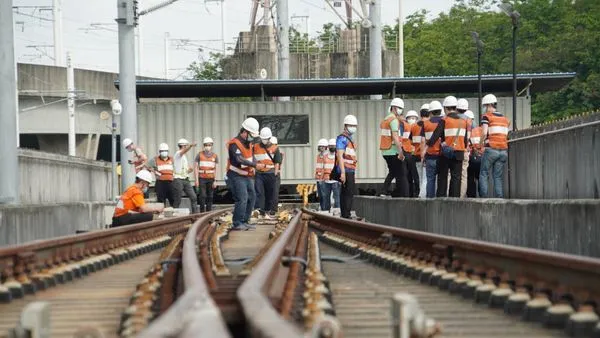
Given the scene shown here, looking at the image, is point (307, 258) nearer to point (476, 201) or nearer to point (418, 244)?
point (418, 244)

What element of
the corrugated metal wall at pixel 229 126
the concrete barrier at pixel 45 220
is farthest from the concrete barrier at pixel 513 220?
the corrugated metal wall at pixel 229 126

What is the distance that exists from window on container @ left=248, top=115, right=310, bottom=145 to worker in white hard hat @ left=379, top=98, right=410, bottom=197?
1963cm

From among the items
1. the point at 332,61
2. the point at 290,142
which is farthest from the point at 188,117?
the point at 332,61

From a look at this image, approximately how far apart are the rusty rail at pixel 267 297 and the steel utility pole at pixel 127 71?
20084 mm

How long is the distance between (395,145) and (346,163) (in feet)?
3.41

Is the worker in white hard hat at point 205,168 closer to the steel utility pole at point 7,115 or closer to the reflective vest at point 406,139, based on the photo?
the reflective vest at point 406,139

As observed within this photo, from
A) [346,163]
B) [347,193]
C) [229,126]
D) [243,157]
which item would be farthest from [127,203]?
[229,126]

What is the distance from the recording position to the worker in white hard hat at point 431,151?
19.7m

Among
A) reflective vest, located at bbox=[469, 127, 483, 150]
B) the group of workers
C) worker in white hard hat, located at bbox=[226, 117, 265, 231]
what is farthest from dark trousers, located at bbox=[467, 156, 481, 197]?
worker in white hard hat, located at bbox=[226, 117, 265, 231]

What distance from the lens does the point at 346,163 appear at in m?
20.7

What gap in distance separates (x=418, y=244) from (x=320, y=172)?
1856 cm

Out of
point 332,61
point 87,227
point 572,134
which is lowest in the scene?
point 87,227

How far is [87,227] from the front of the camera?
23.5 metres

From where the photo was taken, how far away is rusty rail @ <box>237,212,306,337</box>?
4.34 m
